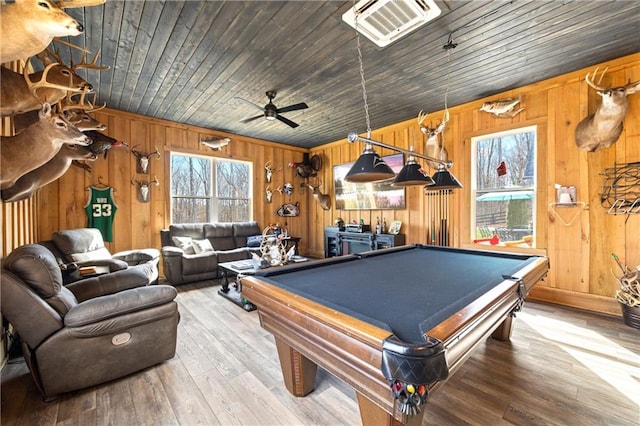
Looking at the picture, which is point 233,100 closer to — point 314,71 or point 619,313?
point 314,71

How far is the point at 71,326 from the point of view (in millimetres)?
1697

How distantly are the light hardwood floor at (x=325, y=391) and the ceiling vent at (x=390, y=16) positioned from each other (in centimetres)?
288

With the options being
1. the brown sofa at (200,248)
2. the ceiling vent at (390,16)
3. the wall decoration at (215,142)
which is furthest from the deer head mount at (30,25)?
the wall decoration at (215,142)

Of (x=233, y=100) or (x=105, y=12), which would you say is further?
(x=233, y=100)

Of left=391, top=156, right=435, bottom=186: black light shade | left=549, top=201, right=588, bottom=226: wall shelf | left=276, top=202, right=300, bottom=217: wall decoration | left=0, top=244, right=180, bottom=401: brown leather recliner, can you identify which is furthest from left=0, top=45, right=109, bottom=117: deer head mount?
left=549, top=201, right=588, bottom=226: wall shelf

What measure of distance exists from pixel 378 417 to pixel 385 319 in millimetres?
367

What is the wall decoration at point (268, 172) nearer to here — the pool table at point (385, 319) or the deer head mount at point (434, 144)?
the deer head mount at point (434, 144)

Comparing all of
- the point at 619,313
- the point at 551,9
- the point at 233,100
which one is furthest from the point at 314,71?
the point at 619,313

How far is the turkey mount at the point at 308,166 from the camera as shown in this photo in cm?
670

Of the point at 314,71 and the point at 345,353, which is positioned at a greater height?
the point at 314,71

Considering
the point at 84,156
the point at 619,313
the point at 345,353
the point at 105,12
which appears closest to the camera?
the point at 345,353

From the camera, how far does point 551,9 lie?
7.08ft

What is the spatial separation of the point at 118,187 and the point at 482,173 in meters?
6.10

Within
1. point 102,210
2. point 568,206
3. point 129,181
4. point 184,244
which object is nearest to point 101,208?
point 102,210
